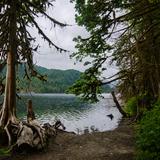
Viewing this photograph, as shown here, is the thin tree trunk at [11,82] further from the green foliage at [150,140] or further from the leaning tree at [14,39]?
the green foliage at [150,140]

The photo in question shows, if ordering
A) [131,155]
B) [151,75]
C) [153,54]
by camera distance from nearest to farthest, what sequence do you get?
[131,155], [153,54], [151,75]

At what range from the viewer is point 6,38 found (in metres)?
17.0

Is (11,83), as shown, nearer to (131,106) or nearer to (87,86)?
(87,86)

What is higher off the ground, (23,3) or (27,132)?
(23,3)

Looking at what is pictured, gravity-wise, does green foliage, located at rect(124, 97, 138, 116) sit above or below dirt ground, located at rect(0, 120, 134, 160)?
above

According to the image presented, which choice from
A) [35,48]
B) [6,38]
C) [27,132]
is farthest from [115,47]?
[27,132]

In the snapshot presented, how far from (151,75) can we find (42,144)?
8.88 meters

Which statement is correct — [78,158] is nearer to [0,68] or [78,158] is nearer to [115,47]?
[0,68]

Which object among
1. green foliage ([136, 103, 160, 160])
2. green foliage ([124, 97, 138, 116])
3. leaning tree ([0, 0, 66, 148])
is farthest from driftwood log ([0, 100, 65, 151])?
green foliage ([124, 97, 138, 116])

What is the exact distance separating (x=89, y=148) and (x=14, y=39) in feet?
19.8

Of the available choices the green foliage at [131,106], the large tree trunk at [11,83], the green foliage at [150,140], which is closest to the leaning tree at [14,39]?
the large tree trunk at [11,83]

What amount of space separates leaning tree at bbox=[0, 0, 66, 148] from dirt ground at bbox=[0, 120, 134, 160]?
7.16 feet

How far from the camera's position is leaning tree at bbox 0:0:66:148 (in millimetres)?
16797

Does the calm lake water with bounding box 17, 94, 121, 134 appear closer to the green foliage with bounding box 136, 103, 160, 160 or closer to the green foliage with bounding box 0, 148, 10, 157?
the green foliage with bounding box 0, 148, 10, 157
